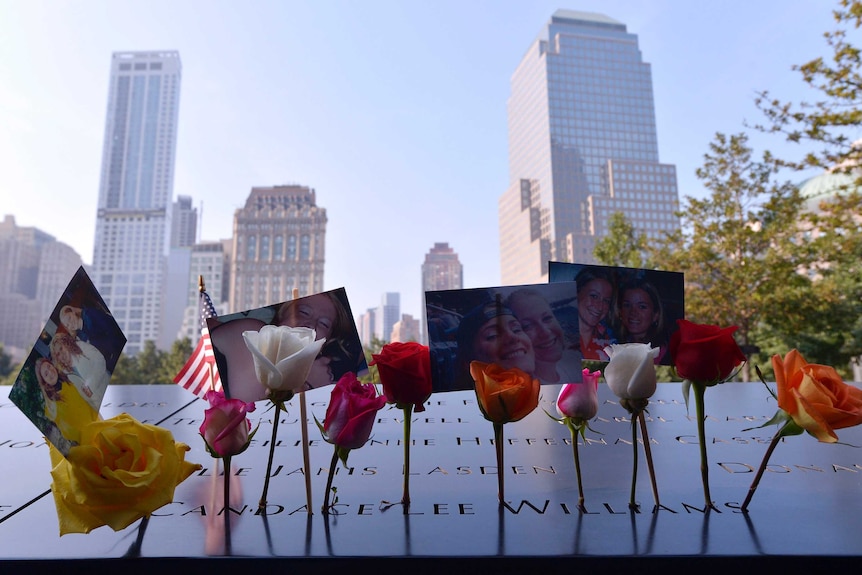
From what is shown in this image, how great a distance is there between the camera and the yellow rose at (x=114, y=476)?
1.35 metres

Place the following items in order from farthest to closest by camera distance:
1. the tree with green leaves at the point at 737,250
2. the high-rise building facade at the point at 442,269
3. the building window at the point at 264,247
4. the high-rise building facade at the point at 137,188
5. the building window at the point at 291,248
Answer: the high-rise building facade at the point at 442,269, the high-rise building facade at the point at 137,188, the building window at the point at 291,248, the building window at the point at 264,247, the tree with green leaves at the point at 737,250

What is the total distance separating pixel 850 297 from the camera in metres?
16.3

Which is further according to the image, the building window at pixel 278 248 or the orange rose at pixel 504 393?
the building window at pixel 278 248

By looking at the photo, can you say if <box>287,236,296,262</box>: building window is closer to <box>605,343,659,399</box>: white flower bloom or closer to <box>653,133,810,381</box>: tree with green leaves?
<box>653,133,810,381</box>: tree with green leaves

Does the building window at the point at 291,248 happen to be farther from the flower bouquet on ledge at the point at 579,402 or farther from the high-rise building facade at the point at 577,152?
the flower bouquet on ledge at the point at 579,402

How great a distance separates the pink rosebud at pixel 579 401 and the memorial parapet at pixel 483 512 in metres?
0.33

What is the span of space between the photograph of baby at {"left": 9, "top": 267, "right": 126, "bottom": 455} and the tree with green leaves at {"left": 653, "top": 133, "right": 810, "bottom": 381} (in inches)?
585

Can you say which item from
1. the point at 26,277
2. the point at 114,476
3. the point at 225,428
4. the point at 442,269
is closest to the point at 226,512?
the point at 225,428

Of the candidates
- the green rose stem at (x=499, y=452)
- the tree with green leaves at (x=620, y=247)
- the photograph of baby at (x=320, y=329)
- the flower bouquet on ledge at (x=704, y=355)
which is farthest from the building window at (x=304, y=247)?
the flower bouquet on ledge at (x=704, y=355)

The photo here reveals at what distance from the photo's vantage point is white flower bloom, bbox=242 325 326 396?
149 cm

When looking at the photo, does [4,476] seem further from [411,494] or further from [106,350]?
[411,494]

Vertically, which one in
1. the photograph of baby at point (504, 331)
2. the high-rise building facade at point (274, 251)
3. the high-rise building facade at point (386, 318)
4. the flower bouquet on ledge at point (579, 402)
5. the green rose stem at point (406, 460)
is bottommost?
the green rose stem at point (406, 460)

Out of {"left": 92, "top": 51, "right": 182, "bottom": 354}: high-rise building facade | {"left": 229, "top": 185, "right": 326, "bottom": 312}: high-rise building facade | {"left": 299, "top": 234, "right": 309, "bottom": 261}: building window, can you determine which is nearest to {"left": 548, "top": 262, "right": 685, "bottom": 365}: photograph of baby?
{"left": 229, "top": 185, "right": 326, "bottom": 312}: high-rise building facade

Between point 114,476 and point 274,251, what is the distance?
77.0 metres
